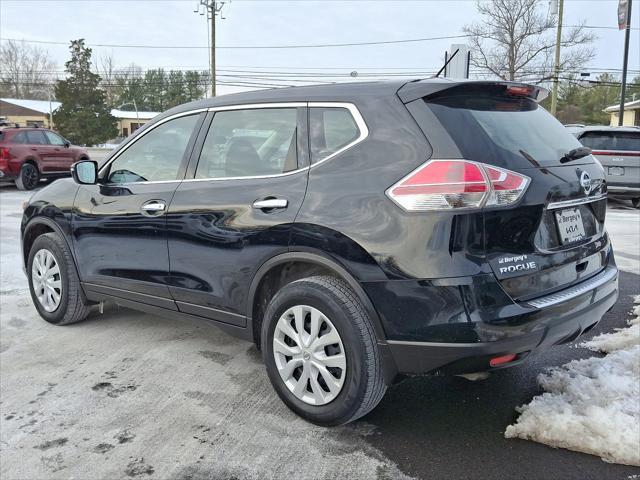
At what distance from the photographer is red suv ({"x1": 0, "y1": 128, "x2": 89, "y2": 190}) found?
15.6m

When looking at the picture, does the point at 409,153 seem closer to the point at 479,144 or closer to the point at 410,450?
the point at 479,144

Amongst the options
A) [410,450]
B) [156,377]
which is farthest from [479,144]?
[156,377]

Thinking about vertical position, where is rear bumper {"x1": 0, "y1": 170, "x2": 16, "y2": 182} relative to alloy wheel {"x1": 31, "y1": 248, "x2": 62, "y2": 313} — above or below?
above

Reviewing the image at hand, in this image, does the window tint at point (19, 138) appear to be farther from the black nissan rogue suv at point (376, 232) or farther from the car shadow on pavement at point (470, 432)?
the car shadow on pavement at point (470, 432)

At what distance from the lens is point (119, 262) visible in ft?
13.6

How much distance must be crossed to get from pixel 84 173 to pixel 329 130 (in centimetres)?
213

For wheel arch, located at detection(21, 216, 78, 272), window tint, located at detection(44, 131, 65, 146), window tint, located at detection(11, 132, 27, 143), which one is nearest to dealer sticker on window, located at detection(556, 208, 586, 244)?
wheel arch, located at detection(21, 216, 78, 272)

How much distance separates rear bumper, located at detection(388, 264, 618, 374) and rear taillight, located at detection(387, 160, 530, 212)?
1.68 ft

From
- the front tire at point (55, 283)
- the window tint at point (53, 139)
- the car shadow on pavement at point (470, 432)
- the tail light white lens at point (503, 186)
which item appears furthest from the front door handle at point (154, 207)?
the window tint at point (53, 139)

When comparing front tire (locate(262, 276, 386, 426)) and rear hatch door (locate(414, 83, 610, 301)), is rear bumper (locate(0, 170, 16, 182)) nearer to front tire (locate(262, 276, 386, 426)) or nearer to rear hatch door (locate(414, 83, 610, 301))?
front tire (locate(262, 276, 386, 426))

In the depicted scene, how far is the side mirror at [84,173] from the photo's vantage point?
429 cm

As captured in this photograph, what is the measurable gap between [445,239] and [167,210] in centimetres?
192

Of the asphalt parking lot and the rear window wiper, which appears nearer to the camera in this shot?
the asphalt parking lot

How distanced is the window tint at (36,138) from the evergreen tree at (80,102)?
106 feet
